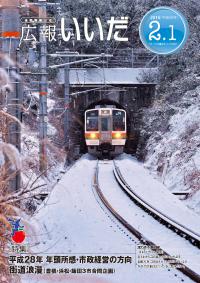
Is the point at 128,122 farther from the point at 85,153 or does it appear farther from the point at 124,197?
the point at 124,197

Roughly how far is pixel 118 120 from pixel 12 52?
46.3 ft

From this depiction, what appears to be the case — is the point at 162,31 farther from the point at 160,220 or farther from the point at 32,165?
the point at 160,220

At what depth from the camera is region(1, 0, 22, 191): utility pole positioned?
202 inches

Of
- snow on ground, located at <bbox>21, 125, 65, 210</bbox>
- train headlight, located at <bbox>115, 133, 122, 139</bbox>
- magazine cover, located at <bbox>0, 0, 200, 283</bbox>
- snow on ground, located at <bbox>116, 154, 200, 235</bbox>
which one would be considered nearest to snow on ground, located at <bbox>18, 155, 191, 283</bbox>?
magazine cover, located at <bbox>0, 0, 200, 283</bbox>

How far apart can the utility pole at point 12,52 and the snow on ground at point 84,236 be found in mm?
684

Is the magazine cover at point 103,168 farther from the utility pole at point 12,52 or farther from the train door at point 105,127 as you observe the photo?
the train door at point 105,127

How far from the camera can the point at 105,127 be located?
64.1ft

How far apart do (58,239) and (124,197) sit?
468cm

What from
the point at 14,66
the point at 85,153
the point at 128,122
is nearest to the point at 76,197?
the point at 14,66

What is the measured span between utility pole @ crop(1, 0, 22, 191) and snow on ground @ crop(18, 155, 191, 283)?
68cm

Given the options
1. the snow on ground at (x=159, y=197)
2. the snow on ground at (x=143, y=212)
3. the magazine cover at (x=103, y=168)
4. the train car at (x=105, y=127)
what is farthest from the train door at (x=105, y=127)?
the snow on ground at (x=159, y=197)

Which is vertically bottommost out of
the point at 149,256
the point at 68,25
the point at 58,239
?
the point at 58,239

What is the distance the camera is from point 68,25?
530 centimetres

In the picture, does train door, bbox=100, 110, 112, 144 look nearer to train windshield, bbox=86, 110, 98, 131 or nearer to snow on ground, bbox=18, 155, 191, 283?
train windshield, bbox=86, 110, 98, 131
